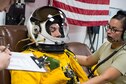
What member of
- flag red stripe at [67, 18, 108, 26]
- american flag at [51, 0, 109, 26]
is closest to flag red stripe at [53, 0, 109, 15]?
american flag at [51, 0, 109, 26]

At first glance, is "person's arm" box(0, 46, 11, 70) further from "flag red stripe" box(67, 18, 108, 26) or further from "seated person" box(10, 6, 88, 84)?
"flag red stripe" box(67, 18, 108, 26)

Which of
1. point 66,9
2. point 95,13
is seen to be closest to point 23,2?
point 66,9

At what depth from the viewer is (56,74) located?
1852 millimetres

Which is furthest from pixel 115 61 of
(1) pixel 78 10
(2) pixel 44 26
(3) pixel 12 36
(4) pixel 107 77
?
(1) pixel 78 10

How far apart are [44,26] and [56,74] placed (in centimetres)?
42

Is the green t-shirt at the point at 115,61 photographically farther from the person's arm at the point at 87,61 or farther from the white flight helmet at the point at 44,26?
the white flight helmet at the point at 44,26

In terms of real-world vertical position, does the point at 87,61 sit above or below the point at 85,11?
below

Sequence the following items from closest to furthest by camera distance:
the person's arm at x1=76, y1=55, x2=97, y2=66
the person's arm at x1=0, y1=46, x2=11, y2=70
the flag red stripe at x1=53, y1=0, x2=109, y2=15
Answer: the person's arm at x1=0, y1=46, x2=11, y2=70 < the person's arm at x1=76, y1=55, x2=97, y2=66 < the flag red stripe at x1=53, y1=0, x2=109, y2=15

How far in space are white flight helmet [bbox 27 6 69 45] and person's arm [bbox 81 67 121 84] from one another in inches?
17.5

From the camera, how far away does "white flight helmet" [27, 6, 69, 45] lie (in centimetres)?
199

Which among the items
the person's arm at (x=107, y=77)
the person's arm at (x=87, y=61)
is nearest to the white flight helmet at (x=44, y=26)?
the person's arm at (x=87, y=61)

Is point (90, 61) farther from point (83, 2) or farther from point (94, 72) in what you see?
point (83, 2)

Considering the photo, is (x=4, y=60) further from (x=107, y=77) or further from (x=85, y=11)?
(x=85, y=11)

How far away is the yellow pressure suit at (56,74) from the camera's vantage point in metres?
1.76
